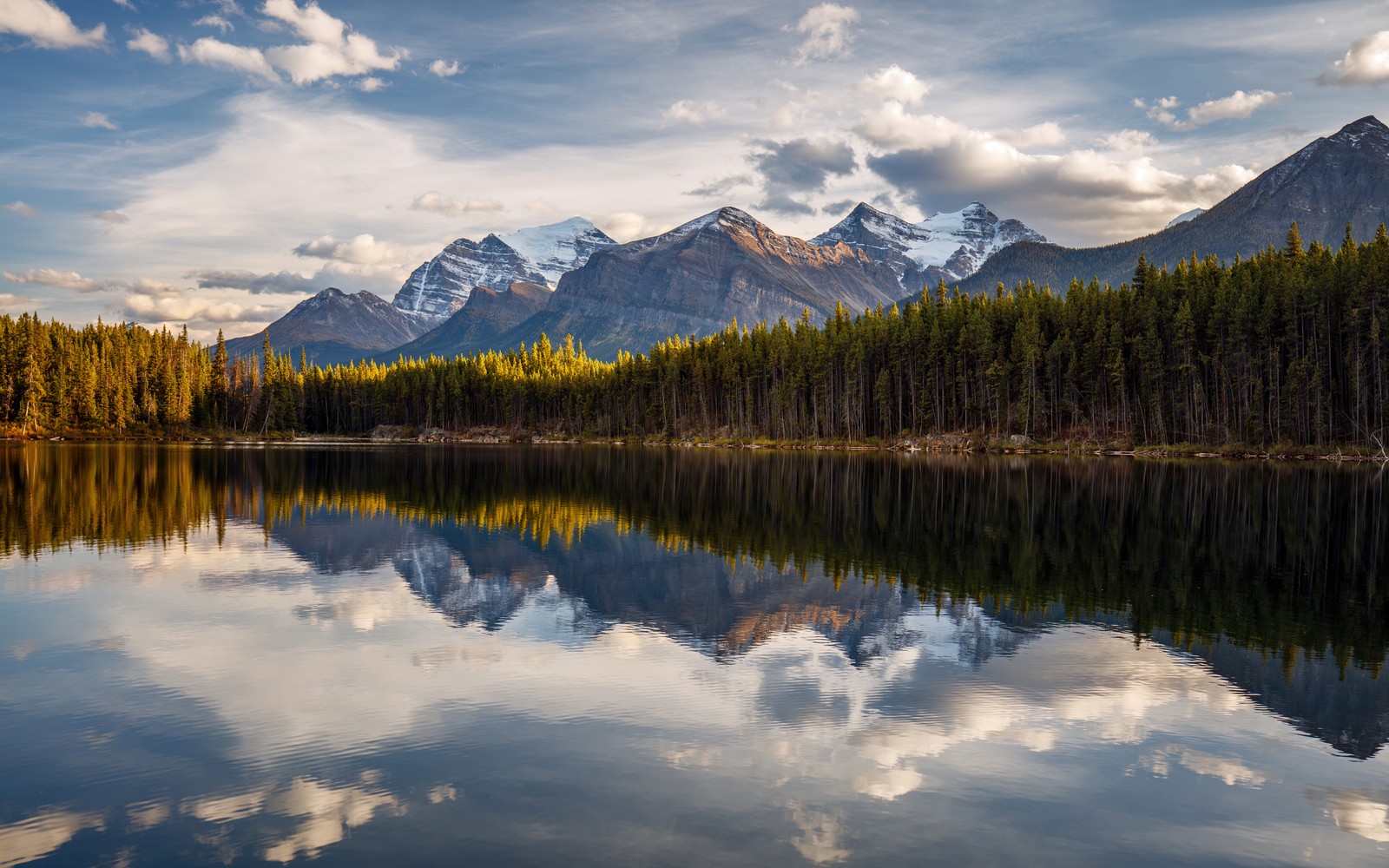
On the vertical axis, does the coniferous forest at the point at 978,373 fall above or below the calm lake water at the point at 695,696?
above

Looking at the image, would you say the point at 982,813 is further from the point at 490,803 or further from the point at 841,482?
the point at 841,482

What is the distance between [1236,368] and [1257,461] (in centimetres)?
1814

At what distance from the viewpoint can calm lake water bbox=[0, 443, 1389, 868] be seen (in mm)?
10203

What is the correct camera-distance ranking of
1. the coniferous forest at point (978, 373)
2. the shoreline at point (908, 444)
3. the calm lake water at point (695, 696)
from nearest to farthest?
the calm lake water at point (695, 696) → the shoreline at point (908, 444) → the coniferous forest at point (978, 373)

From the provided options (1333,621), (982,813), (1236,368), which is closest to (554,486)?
(1333,621)

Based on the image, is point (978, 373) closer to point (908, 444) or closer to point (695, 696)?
point (908, 444)

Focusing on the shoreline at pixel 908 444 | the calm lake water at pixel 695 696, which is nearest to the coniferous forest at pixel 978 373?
the shoreline at pixel 908 444

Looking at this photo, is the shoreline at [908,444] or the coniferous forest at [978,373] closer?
the shoreline at [908,444]

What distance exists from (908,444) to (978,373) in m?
14.3

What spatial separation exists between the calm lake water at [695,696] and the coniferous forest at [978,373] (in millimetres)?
70218

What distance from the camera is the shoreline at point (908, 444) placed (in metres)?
92.0

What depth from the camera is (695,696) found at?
15336 mm

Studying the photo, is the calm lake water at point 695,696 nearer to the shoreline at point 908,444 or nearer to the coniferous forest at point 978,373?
the shoreline at point 908,444

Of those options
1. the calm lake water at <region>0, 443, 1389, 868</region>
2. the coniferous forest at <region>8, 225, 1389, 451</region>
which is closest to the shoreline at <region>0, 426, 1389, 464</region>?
the coniferous forest at <region>8, 225, 1389, 451</region>
